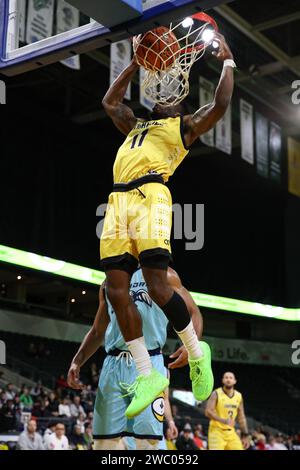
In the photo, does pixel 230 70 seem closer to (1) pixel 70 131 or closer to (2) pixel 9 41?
(2) pixel 9 41

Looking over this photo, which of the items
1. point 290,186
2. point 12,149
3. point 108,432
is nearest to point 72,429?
point 12,149

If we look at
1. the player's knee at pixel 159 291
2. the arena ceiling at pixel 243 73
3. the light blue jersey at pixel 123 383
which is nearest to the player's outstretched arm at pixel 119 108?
the player's knee at pixel 159 291

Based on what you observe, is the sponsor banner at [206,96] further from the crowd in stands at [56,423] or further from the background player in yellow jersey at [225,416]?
the crowd in stands at [56,423]

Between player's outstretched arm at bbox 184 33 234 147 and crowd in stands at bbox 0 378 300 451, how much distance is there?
8.31 m

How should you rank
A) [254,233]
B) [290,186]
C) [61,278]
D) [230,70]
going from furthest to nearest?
[254,233], [290,186], [61,278], [230,70]

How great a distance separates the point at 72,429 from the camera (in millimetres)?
13391

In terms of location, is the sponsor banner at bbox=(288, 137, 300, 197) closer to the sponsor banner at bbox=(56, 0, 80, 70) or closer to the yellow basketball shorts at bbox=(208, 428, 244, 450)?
the sponsor banner at bbox=(56, 0, 80, 70)

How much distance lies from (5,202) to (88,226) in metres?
2.47

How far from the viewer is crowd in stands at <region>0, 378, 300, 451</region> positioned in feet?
37.4

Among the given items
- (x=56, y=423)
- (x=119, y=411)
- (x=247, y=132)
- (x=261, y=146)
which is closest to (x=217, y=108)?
(x=119, y=411)

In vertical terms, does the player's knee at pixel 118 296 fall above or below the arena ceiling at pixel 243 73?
below

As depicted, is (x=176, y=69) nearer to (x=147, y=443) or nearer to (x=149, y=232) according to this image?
(x=149, y=232)

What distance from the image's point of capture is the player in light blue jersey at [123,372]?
4.55 m

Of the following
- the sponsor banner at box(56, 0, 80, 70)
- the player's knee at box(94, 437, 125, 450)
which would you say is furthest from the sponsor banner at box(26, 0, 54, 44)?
the player's knee at box(94, 437, 125, 450)
